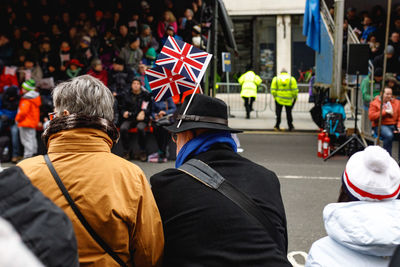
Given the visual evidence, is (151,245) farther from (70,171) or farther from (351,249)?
(351,249)

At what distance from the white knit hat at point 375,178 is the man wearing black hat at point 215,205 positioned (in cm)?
42

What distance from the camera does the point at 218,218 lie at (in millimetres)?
1923

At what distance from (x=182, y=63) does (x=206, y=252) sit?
4.83 ft

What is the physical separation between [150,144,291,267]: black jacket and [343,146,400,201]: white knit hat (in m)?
0.41

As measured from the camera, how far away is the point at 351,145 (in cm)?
982

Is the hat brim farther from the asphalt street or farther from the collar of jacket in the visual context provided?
the asphalt street

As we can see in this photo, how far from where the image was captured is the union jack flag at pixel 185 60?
295 cm

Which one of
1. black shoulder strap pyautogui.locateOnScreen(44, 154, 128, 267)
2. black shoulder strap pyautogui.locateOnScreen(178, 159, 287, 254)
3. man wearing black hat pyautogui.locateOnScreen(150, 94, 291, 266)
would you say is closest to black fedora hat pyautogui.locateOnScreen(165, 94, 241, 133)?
man wearing black hat pyautogui.locateOnScreen(150, 94, 291, 266)

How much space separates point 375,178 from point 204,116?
0.92 meters

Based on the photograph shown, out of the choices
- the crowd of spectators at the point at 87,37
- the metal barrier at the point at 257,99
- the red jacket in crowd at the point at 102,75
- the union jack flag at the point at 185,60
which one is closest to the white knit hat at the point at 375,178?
the union jack flag at the point at 185,60

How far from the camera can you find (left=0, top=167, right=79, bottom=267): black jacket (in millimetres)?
864

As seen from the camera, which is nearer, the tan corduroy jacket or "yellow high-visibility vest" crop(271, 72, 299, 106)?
the tan corduroy jacket

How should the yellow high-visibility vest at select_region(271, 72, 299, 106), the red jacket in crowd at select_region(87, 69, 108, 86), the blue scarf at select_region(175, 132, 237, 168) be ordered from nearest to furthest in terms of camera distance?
the blue scarf at select_region(175, 132, 237, 168) → the red jacket in crowd at select_region(87, 69, 108, 86) → the yellow high-visibility vest at select_region(271, 72, 299, 106)

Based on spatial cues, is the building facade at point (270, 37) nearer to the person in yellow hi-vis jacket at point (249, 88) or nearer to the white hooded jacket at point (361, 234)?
the person in yellow hi-vis jacket at point (249, 88)
